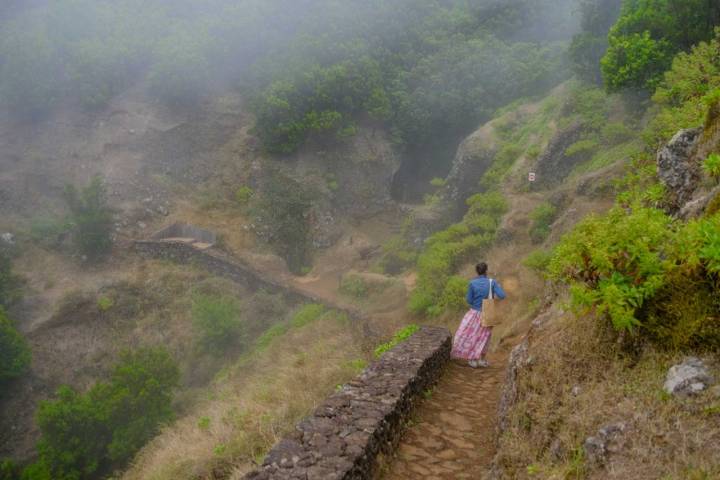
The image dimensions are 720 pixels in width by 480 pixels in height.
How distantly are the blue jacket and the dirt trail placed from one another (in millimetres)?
1243

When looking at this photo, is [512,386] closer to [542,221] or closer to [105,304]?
[542,221]

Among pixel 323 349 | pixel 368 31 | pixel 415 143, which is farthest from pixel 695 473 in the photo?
pixel 368 31

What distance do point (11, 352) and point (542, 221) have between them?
73.4 ft

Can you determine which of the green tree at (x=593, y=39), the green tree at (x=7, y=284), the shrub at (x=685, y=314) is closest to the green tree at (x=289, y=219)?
the green tree at (x=7, y=284)

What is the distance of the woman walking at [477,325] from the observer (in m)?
8.05

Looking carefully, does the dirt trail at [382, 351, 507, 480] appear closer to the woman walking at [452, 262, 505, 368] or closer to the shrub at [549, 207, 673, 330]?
the woman walking at [452, 262, 505, 368]

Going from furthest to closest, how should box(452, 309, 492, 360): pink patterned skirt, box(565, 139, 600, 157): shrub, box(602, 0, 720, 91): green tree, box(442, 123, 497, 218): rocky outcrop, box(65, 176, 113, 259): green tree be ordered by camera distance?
box(65, 176, 113, 259): green tree
box(442, 123, 497, 218): rocky outcrop
box(565, 139, 600, 157): shrub
box(602, 0, 720, 91): green tree
box(452, 309, 492, 360): pink patterned skirt

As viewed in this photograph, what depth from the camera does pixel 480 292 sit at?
809 cm

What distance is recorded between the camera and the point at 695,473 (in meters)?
2.68

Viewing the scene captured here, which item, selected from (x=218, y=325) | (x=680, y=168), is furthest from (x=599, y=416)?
(x=218, y=325)

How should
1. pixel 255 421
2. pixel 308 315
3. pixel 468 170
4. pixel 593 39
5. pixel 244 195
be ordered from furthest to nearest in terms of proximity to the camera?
pixel 244 195 → pixel 468 170 → pixel 593 39 → pixel 308 315 → pixel 255 421

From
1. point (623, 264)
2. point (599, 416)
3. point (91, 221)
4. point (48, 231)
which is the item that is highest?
point (623, 264)

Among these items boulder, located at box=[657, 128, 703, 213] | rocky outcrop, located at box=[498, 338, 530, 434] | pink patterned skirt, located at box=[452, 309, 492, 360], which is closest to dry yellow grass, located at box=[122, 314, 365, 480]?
pink patterned skirt, located at box=[452, 309, 492, 360]

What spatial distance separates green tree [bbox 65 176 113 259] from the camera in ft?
84.3
